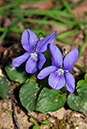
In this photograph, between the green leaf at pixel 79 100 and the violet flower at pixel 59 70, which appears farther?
the green leaf at pixel 79 100

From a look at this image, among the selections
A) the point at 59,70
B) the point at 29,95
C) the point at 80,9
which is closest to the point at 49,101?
the point at 29,95

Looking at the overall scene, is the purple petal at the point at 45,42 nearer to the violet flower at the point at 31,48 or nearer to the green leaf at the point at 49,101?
the violet flower at the point at 31,48

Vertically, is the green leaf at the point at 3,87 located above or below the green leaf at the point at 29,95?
above

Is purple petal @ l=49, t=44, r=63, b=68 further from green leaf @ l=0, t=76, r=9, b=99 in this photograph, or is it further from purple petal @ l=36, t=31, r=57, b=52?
green leaf @ l=0, t=76, r=9, b=99

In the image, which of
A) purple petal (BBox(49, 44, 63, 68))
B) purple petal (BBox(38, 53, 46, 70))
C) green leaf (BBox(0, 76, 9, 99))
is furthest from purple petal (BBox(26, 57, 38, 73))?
green leaf (BBox(0, 76, 9, 99))

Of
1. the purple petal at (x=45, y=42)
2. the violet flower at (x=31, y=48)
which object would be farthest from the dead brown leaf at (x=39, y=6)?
the purple petal at (x=45, y=42)

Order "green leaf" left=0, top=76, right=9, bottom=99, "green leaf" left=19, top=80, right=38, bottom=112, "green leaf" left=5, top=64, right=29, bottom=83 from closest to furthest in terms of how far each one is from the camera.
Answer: "green leaf" left=19, top=80, right=38, bottom=112
"green leaf" left=0, top=76, right=9, bottom=99
"green leaf" left=5, top=64, right=29, bottom=83
